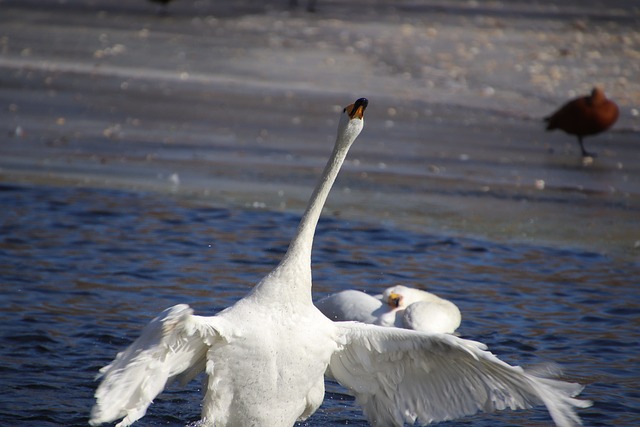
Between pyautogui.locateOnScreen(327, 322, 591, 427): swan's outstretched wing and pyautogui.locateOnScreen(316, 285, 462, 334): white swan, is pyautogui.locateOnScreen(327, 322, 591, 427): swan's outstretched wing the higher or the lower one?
the higher one

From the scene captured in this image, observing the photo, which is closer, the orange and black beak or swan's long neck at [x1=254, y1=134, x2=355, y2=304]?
swan's long neck at [x1=254, y1=134, x2=355, y2=304]

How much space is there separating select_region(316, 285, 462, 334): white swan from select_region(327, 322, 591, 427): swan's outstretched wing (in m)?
1.49

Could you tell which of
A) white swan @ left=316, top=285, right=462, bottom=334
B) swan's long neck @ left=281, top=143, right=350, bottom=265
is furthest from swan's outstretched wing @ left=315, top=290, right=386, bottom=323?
swan's long neck @ left=281, top=143, right=350, bottom=265

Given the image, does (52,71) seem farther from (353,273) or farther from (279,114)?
(353,273)

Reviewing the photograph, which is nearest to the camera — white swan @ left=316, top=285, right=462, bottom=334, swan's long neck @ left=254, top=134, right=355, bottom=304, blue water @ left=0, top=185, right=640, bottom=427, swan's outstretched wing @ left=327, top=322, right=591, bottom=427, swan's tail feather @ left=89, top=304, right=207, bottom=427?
swan's tail feather @ left=89, top=304, right=207, bottom=427

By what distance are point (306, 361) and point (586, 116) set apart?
28.7 feet

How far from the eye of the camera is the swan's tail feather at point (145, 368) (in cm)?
394

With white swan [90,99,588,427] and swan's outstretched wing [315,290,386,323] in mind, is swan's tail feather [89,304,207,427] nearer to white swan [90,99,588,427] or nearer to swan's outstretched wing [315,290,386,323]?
white swan [90,99,588,427]

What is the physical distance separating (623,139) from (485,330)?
7.51 metres

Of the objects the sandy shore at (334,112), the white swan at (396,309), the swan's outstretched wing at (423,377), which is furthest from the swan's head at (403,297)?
the sandy shore at (334,112)

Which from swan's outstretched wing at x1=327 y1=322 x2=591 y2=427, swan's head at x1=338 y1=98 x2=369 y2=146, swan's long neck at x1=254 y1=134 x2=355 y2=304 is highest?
swan's head at x1=338 y1=98 x2=369 y2=146

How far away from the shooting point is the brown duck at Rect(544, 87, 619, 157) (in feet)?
41.4

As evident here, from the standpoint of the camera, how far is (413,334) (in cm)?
476

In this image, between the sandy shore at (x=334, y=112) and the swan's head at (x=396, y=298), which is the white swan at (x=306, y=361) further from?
the sandy shore at (x=334, y=112)
